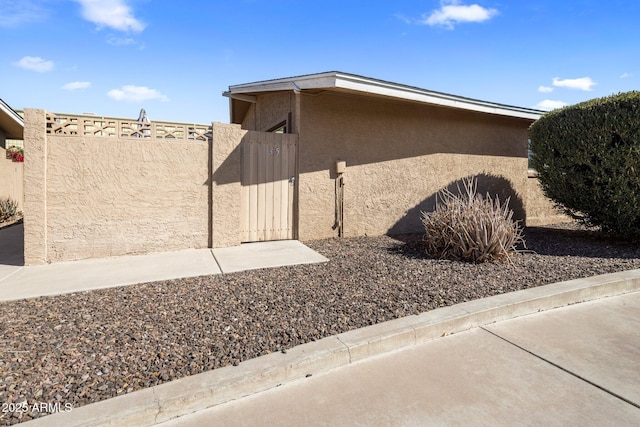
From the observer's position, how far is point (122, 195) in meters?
5.86

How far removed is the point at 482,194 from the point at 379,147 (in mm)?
3603

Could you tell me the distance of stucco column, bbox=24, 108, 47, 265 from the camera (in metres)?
5.26

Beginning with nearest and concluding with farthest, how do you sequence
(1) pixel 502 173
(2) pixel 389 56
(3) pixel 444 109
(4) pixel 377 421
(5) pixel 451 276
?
(4) pixel 377 421 < (5) pixel 451 276 < (3) pixel 444 109 < (1) pixel 502 173 < (2) pixel 389 56

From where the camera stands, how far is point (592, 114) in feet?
23.0

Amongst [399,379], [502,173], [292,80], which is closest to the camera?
[399,379]

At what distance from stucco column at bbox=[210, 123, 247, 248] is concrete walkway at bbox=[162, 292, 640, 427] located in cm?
431

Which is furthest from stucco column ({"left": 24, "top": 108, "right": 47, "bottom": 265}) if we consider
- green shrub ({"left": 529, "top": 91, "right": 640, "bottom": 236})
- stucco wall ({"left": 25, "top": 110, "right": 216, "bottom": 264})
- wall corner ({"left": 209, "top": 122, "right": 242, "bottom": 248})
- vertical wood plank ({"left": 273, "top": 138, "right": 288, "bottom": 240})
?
green shrub ({"left": 529, "top": 91, "right": 640, "bottom": 236})

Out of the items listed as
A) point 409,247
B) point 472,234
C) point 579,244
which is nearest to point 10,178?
point 409,247

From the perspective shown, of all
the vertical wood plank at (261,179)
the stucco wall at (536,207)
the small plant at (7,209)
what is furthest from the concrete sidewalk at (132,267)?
the stucco wall at (536,207)

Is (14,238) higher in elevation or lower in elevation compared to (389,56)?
lower

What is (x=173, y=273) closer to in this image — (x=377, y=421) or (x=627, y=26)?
(x=377, y=421)

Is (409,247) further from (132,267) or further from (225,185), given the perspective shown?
(132,267)

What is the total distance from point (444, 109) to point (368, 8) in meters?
4.04

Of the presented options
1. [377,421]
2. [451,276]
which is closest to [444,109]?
[451,276]
